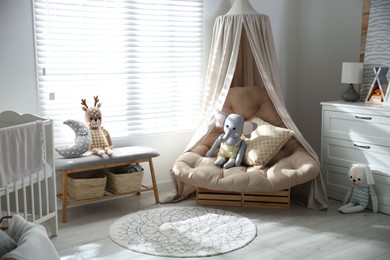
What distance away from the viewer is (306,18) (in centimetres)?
455

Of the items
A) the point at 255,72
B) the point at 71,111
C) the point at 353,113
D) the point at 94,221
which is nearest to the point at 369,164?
the point at 353,113

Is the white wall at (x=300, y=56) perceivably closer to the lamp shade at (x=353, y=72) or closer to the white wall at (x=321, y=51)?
the white wall at (x=321, y=51)

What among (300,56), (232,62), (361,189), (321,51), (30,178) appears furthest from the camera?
(300,56)

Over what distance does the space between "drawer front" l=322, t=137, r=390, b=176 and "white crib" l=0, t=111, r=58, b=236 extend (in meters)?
2.16

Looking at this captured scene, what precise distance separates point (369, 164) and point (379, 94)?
0.57 metres

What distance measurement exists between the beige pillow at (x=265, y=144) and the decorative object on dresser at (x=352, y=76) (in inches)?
22.8

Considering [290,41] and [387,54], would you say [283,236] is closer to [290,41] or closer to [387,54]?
[387,54]

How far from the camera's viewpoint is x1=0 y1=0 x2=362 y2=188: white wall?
335 centimetres

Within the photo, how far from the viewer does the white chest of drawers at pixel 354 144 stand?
3.39 m

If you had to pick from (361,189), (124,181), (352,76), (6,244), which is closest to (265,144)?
(361,189)

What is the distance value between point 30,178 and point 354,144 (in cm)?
236

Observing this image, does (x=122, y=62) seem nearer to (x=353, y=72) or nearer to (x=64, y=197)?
(x=64, y=197)

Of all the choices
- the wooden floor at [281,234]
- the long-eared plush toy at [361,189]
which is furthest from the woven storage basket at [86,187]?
the long-eared plush toy at [361,189]

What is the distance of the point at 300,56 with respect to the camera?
4.67 meters
